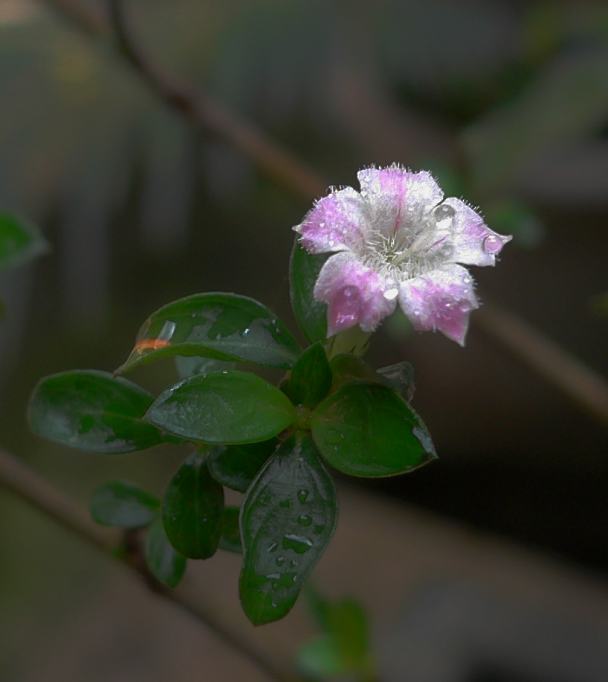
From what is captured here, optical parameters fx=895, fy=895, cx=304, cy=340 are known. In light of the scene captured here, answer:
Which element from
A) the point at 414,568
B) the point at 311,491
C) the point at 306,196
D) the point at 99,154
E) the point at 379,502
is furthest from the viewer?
the point at 99,154

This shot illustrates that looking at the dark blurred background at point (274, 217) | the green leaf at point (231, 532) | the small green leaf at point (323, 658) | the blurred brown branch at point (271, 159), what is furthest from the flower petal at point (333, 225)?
the dark blurred background at point (274, 217)

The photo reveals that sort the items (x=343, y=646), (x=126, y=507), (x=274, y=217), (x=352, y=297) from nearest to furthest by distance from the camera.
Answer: (x=352, y=297), (x=126, y=507), (x=343, y=646), (x=274, y=217)

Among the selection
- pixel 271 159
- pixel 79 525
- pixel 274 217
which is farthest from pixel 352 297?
pixel 274 217

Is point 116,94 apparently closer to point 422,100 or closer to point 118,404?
point 422,100

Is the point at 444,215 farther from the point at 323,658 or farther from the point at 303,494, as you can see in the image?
the point at 323,658

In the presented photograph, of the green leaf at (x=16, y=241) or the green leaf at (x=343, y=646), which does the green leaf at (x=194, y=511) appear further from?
the green leaf at (x=343, y=646)

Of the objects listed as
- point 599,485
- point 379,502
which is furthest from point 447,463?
point 599,485
